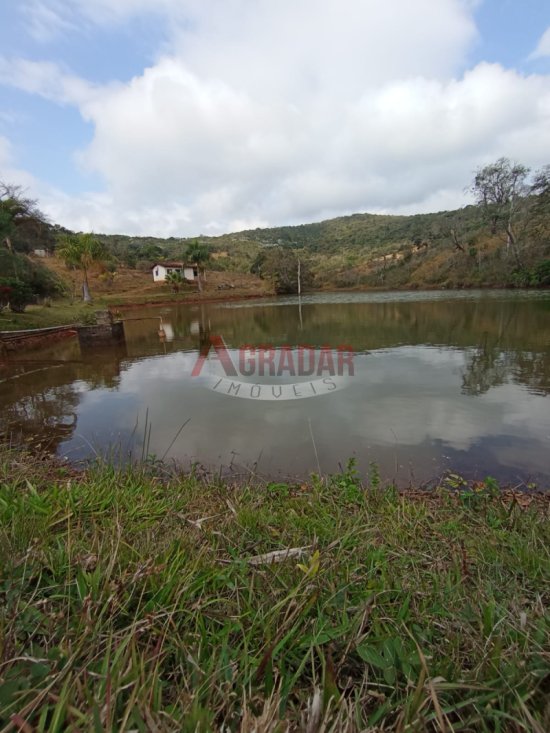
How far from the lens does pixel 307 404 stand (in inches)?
245

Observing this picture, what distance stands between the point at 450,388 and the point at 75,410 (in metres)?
7.24

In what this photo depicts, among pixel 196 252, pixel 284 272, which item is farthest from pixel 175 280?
pixel 284 272

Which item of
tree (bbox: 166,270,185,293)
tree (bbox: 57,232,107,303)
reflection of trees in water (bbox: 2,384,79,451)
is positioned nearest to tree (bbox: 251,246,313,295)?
tree (bbox: 166,270,185,293)

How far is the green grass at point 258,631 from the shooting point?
2.52 feet

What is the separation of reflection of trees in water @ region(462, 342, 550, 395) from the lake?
0.04 m

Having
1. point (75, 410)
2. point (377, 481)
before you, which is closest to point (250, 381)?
point (75, 410)

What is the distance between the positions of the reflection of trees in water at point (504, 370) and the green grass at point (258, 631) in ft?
17.7

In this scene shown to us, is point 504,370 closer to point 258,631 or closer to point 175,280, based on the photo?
point 258,631

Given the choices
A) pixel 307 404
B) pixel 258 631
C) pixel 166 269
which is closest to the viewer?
pixel 258 631

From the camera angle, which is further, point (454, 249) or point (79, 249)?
point (454, 249)
